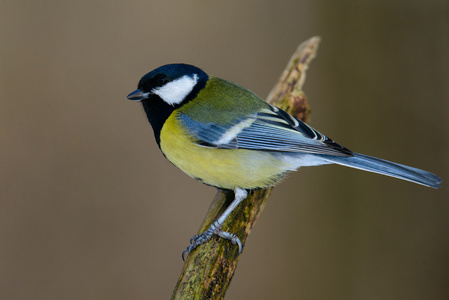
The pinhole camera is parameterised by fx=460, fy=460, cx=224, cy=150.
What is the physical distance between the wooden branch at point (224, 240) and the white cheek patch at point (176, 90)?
398mm

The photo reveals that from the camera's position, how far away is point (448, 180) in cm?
248

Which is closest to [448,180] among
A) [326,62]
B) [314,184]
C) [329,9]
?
[314,184]

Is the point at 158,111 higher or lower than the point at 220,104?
lower

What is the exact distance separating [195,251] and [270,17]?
5.52 ft

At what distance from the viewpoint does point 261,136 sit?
1.51 metres

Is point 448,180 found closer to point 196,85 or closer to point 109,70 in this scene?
point 196,85

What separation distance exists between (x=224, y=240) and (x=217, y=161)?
258 millimetres

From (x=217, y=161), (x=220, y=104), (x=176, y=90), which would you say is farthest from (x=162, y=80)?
(x=217, y=161)

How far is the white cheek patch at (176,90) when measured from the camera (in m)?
1.53

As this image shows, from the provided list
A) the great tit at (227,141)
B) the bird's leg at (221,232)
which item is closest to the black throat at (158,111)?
the great tit at (227,141)

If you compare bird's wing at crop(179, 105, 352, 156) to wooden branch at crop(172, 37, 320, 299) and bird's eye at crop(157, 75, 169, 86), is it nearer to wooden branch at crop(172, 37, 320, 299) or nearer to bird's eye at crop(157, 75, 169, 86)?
bird's eye at crop(157, 75, 169, 86)

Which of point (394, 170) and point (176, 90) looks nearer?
point (394, 170)

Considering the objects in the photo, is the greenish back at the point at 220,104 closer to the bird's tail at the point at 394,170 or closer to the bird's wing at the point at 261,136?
the bird's wing at the point at 261,136

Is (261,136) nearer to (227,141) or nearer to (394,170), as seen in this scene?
(227,141)
